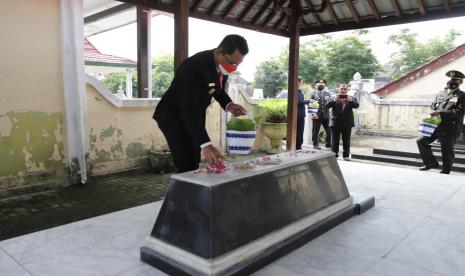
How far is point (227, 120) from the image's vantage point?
7.59 metres

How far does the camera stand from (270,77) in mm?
40969

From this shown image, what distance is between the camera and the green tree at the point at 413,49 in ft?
120

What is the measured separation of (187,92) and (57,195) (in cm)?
301

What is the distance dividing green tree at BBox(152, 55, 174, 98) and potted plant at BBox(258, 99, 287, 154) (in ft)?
113

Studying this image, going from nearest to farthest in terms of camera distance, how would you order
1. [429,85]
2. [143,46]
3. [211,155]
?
[211,155]
[143,46]
[429,85]

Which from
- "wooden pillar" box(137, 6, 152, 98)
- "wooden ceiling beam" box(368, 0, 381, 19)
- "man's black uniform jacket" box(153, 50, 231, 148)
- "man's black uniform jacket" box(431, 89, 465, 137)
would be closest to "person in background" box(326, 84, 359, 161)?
"man's black uniform jacket" box(431, 89, 465, 137)

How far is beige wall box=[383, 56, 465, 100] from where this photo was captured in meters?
14.5

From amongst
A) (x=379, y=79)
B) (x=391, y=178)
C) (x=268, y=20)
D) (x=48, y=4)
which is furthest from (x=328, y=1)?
(x=379, y=79)

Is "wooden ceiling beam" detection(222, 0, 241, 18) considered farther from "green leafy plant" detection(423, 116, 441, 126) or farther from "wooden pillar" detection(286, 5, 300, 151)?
"green leafy plant" detection(423, 116, 441, 126)

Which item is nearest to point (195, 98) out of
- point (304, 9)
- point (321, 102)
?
point (304, 9)

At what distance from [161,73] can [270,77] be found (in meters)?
14.1

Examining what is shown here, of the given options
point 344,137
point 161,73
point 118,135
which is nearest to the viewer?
point 118,135

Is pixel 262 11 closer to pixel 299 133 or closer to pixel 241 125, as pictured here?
pixel 241 125

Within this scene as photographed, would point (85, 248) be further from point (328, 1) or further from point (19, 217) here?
point (328, 1)
